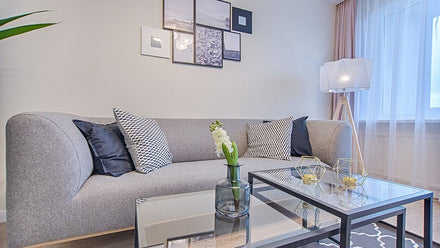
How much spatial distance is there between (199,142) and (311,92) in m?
1.75

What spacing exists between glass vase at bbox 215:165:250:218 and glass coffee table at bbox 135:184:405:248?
3cm

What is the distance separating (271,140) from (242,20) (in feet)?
4.46

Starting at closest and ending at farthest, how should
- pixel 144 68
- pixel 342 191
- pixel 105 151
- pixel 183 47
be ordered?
pixel 342 191
pixel 105 151
pixel 144 68
pixel 183 47

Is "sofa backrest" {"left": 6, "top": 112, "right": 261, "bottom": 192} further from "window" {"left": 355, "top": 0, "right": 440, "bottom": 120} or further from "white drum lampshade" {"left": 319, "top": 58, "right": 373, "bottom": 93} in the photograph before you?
"window" {"left": 355, "top": 0, "right": 440, "bottom": 120}

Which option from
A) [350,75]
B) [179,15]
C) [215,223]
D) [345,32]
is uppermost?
[345,32]

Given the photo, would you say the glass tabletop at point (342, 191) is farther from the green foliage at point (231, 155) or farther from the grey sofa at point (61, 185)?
the grey sofa at point (61, 185)

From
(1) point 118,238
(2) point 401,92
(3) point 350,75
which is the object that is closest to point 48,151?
(1) point 118,238

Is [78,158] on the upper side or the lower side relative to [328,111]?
lower

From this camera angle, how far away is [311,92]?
2.82 metres

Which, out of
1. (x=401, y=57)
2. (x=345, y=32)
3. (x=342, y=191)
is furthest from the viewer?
(x=345, y=32)

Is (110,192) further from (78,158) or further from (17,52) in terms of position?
(17,52)

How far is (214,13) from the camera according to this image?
221cm

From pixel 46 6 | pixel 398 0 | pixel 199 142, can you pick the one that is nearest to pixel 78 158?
pixel 199 142

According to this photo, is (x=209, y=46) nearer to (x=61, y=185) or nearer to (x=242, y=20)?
(x=242, y=20)
